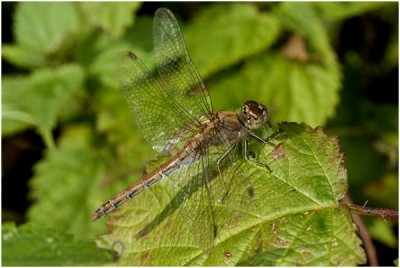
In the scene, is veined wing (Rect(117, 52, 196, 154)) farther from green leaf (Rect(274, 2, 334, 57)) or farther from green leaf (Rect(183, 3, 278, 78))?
green leaf (Rect(274, 2, 334, 57))

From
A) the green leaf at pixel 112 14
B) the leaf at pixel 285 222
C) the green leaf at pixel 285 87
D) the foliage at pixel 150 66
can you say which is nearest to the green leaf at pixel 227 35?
the foliage at pixel 150 66

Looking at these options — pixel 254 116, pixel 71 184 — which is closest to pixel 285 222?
pixel 254 116

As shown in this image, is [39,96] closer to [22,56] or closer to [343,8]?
[22,56]

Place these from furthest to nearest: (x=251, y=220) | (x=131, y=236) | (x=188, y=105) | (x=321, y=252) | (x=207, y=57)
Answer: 1. (x=207, y=57)
2. (x=188, y=105)
3. (x=131, y=236)
4. (x=251, y=220)
5. (x=321, y=252)

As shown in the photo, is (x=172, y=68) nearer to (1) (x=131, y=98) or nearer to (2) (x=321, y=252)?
(1) (x=131, y=98)

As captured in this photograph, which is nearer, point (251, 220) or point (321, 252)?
point (321, 252)

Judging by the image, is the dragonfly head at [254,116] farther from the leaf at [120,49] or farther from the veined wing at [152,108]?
the leaf at [120,49]

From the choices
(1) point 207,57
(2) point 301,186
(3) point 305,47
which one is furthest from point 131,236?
(3) point 305,47
